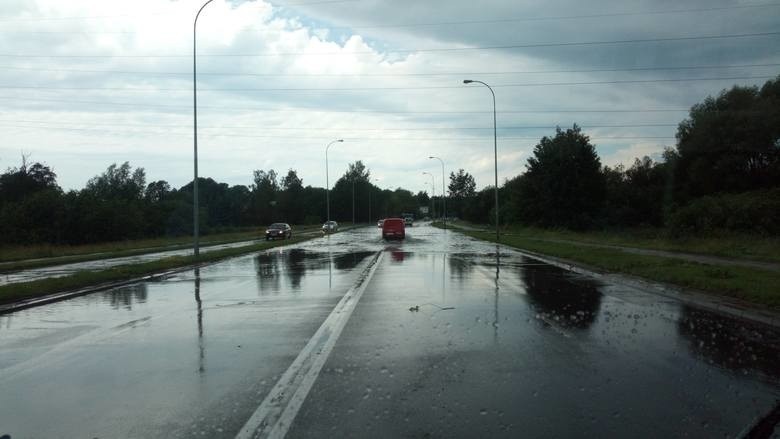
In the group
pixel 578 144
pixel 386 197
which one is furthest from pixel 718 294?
pixel 386 197

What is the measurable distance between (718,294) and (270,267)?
49.7 ft

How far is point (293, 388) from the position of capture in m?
6.03

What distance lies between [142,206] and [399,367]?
7933cm

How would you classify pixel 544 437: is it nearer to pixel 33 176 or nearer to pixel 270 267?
pixel 270 267

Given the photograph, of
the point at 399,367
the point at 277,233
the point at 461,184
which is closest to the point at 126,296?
the point at 399,367

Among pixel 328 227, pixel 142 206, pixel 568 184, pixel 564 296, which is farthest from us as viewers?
pixel 142 206

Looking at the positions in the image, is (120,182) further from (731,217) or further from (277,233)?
(731,217)

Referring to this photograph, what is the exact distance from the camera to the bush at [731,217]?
38.4 metres

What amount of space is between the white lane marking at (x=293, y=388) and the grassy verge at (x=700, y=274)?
26.3 ft

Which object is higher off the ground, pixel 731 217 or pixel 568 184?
pixel 568 184

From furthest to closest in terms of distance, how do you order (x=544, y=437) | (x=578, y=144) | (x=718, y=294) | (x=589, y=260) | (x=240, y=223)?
(x=240, y=223) < (x=578, y=144) < (x=589, y=260) < (x=718, y=294) < (x=544, y=437)

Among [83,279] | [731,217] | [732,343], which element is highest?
[731,217]

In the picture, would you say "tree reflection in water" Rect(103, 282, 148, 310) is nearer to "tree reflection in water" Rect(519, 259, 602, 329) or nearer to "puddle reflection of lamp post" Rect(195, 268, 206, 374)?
"puddle reflection of lamp post" Rect(195, 268, 206, 374)

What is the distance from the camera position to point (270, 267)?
22719mm
